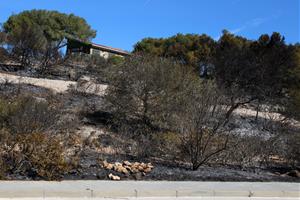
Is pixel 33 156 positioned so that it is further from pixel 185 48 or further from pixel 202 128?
pixel 185 48

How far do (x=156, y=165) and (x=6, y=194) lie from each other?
19.0ft

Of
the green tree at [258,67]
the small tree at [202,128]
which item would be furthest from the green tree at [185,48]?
the small tree at [202,128]

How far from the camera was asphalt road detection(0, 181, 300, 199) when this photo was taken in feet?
34.4

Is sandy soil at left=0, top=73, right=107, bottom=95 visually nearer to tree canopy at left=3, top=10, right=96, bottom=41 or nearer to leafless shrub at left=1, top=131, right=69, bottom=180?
leafless shrub at left=1, top=131, right=69, bottom=180

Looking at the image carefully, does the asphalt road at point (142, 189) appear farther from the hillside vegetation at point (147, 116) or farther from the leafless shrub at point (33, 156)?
the hillside vegetation at point (147, 116)

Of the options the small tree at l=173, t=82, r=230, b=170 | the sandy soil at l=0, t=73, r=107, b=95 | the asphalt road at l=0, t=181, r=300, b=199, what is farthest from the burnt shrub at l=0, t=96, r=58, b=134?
the sandy soil at l=0, t=73, r=107, b=95

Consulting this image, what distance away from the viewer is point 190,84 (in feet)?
75.3

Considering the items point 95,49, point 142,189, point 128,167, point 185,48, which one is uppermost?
point 95,49

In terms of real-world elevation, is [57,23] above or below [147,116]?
above

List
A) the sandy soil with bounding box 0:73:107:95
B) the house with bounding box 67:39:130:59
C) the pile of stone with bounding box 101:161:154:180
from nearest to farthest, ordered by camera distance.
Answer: the pile of stone with bounding box 101:161:154:180 → the sandy soil with bounding box 0:73:107:95 → the house with bounding box 67:39:130:59

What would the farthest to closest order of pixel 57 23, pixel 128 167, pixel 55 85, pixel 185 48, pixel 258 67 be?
pixel 57 23 → pixel 185 48 → pixel 258 67 → pixel 55 85 → pixel 128 167

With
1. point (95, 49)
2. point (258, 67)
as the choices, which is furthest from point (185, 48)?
point (95, 49)

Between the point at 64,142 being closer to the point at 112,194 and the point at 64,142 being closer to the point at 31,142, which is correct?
the point at 31,142

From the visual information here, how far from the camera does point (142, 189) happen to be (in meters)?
11.6
